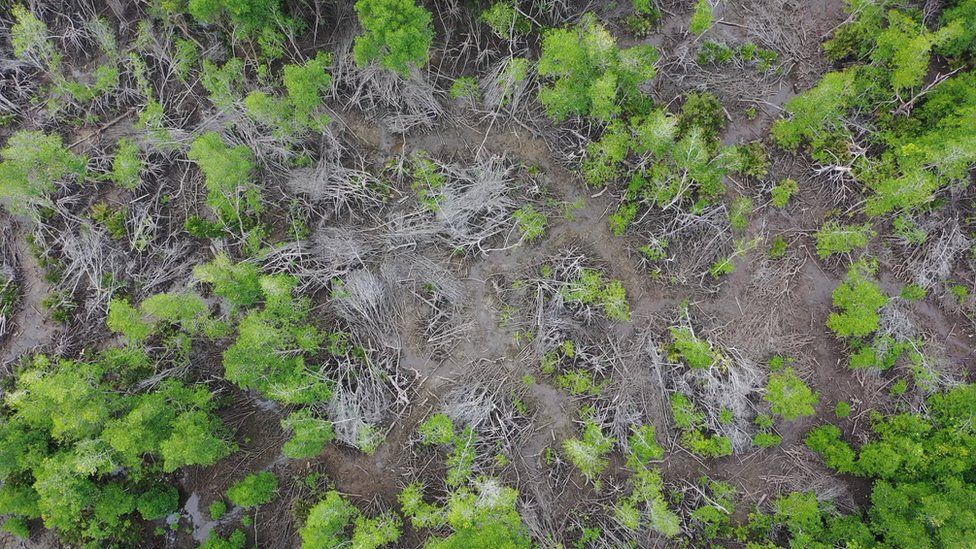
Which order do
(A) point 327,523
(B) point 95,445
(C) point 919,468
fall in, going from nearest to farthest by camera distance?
(B) point 95,445 → (C) point 919,468 → (A) point 327,523

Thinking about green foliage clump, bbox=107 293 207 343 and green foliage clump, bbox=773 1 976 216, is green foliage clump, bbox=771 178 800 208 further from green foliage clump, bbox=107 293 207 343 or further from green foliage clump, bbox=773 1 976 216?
green foliage clump, bbox=107 293 207 343

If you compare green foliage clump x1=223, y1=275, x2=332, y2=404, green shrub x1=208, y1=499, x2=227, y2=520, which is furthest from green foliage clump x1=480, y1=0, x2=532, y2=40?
green shrub x1=208, y1=499, x2=227, y2=520

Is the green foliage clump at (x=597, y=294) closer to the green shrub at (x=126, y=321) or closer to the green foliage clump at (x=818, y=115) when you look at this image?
the green foliage clump at (x=818, y=115)

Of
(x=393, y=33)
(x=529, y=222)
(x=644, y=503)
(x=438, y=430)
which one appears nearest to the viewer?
(x=393, y=33)

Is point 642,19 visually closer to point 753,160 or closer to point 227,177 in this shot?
point 753,160

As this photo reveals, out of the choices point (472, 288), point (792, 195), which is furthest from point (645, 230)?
point (472, 288)

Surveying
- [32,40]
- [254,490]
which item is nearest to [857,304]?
[254,490]

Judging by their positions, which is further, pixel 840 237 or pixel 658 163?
pixel 658 163
